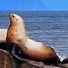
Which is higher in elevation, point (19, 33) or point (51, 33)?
point (19, 33)

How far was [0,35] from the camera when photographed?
879cm

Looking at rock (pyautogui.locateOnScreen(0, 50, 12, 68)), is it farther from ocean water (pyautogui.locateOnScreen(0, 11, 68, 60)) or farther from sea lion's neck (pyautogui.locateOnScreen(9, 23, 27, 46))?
ocean water (pyautogui.locateOnScreen(0, 11, 68, 60))

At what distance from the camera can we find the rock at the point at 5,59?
7016 mm

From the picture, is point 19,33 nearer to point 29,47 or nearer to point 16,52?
point 29,47

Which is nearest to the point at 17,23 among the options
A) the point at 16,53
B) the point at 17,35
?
the point at 17,35

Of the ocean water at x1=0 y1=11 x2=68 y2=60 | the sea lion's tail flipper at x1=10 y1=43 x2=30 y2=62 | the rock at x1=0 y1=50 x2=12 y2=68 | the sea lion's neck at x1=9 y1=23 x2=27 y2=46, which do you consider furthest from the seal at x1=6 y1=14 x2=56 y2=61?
the ocean water at x1=0 y1=11 x2=68 y2=60

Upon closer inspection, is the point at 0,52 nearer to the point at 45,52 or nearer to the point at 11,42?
the point at 11,42

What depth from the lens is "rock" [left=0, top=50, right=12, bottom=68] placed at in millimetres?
7016

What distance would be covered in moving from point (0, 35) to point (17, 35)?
1108 mm

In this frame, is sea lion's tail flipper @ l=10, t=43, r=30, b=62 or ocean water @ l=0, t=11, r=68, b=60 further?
ocean water @ l=0, t=11, r=68, b=60

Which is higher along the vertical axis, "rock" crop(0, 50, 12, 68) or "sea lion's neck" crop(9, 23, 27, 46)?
"sea lion's neck" crop(9, 23, 27, 46)

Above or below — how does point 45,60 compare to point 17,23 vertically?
below

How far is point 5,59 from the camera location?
23.2 ft

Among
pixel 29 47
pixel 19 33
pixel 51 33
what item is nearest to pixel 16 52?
pixel 29 47
